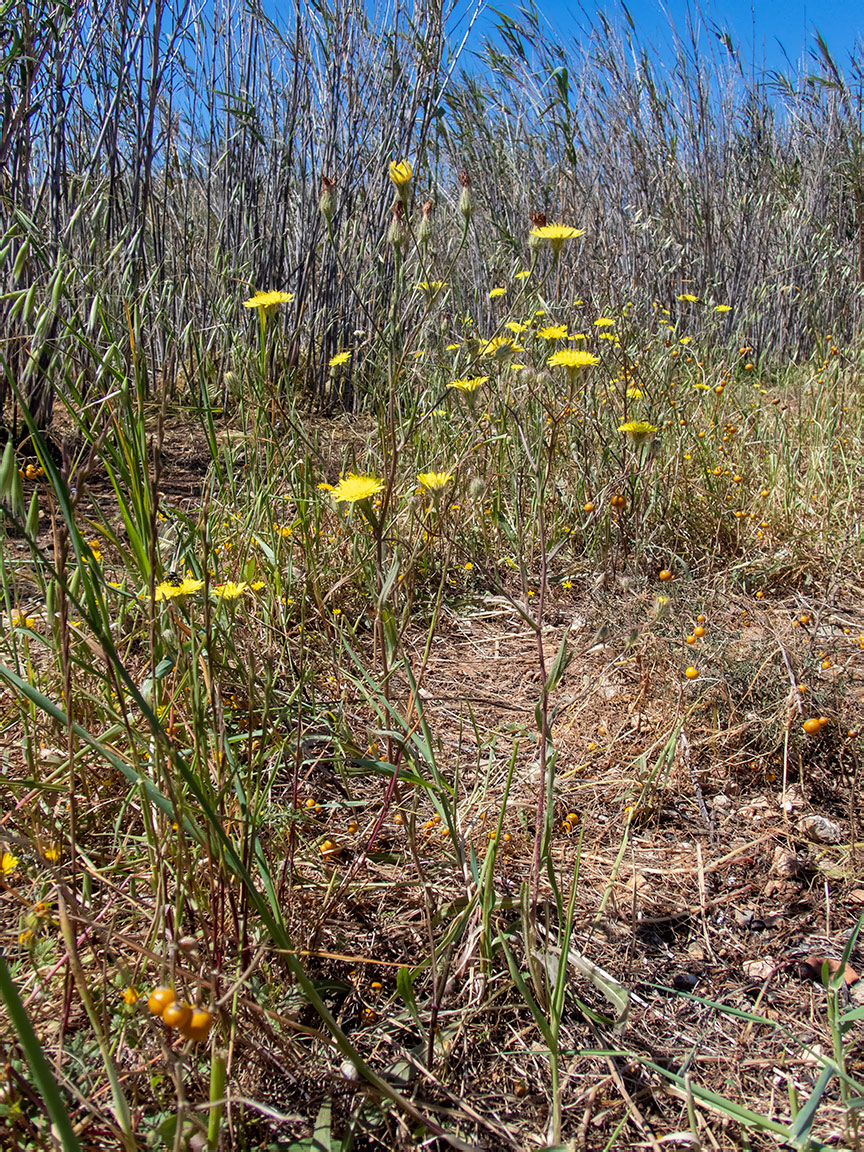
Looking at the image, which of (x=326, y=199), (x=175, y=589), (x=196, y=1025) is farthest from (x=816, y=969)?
(x=326, y=199)

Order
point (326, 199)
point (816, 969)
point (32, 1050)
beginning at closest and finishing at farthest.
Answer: point (32, 1050), point (816, 969), point (326, 199)

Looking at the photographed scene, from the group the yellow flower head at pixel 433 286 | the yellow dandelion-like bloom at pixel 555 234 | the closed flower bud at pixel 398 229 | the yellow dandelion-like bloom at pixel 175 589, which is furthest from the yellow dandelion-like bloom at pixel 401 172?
the yellow dandelion-like bloom at pixel 175 589

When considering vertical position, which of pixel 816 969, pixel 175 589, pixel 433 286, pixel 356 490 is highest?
pixel 433 286

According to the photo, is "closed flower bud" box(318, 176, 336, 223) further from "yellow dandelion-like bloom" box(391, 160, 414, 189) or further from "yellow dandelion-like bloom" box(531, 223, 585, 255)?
"yellow dandelion-like bloom" box(531, 223, 585, 255)

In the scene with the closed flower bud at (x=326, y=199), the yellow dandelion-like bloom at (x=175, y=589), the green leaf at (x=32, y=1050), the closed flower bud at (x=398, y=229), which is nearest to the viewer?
the green leaf at (x=32, y=1050)

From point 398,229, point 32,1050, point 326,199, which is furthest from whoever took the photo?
point 326,199

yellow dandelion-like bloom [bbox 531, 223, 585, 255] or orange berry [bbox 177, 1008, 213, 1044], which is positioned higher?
yellow dandelion-like bloom [bbox 531, 223, 585, 255]

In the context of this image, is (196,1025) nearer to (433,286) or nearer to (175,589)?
(175,589)

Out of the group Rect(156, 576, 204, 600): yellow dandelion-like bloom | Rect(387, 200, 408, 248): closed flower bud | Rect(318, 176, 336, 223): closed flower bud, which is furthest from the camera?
Rect(318, 176, 336, 223): closed flower bud

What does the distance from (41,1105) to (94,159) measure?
2.78 meters

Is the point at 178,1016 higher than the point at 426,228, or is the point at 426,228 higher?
the point at 426,228

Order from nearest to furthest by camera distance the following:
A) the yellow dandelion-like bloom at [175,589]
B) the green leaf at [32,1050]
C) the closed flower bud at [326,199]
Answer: the green leaf at [32,1050], the yellow dandelion-like bloom at [175,589], the closed flower bud at [326,199]

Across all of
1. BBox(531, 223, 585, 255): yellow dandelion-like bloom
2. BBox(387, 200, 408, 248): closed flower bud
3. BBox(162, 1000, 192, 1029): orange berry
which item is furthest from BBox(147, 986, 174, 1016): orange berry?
BBox(531, 223, 585, 255): yellow dandelion-like bloom

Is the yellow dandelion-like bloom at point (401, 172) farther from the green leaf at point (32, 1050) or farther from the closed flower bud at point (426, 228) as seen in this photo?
the green leaf at point (32, 1050)
